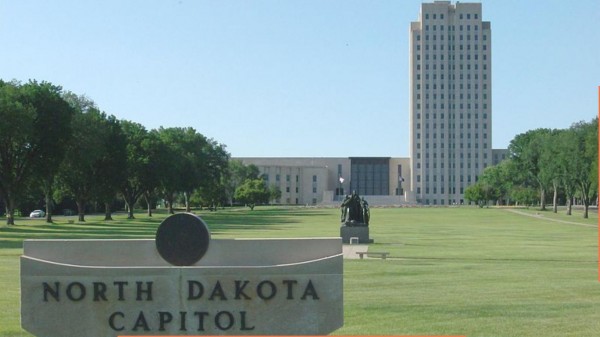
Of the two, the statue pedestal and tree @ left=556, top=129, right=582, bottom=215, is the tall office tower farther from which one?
the statue pedestal

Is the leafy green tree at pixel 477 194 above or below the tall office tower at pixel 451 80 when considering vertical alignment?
below

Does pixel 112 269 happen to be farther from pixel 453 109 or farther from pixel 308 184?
pixel 308 184

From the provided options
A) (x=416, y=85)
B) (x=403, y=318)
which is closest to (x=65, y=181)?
(x=403, y=318)

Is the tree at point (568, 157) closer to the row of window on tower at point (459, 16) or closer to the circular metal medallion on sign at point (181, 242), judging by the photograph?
the circular metal medallion on sign at point (181, 242)

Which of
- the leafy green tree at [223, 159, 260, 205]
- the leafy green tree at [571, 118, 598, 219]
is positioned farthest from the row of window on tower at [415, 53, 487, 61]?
the leafy green tree at [571, 118, 598, 219]

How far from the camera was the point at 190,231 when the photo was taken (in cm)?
973

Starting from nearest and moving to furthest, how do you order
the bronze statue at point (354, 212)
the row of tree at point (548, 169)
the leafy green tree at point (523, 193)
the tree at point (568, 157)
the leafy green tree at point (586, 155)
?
the bronze statue at point (354, 212) < the leafy green tree at point (586, 155) < the row of tree at point (548, 169) < the tree at point (568, 157) < the leafy green tree at point (523, 193)

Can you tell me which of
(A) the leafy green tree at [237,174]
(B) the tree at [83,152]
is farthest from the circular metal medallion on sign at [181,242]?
(A) the leafy green tree at [237,174]

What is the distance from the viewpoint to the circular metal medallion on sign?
9.70m

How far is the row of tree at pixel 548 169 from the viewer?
263 feet

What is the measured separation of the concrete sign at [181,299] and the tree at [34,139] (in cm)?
4484

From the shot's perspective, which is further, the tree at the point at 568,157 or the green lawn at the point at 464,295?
the tree at the point at 568,157

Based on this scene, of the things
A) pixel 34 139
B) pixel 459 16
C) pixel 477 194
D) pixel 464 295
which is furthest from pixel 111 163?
pixel 459 16

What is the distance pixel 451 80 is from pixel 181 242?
175 metres
